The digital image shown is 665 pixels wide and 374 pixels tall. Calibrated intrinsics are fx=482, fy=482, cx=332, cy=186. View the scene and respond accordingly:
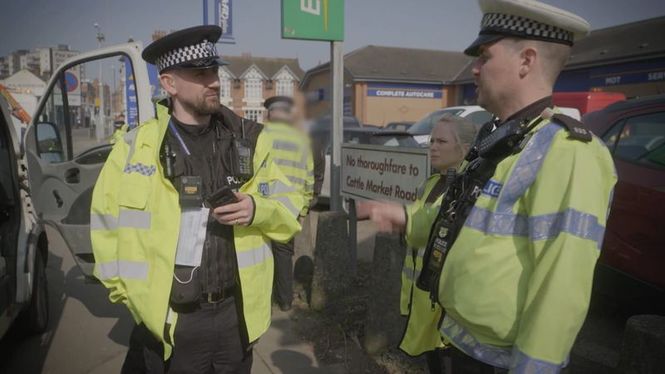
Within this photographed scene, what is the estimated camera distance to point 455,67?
39.9 metres

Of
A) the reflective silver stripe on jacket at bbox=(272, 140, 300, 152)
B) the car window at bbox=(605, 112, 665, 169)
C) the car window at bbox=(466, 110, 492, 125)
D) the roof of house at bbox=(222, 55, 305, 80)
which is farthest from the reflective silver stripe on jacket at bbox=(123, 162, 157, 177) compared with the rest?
the roof of house at bbox=(222, 55, 305, 80)

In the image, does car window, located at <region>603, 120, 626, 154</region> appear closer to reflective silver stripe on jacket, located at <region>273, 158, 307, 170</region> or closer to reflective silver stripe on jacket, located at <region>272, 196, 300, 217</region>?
reflective silver stripe on jacket, located at <region>273, 158, 307, 170</region>

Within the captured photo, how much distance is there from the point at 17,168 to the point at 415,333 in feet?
11.7

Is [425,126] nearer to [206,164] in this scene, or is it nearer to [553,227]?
[206,164]

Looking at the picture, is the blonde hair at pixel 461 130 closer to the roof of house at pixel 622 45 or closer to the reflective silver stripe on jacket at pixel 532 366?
the reflective silver stripe on jacket at pixel 532 366

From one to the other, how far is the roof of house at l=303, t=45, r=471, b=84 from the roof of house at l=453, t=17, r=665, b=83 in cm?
1138

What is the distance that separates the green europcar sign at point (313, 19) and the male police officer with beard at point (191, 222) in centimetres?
210

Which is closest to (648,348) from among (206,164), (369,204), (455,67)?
(369,204)

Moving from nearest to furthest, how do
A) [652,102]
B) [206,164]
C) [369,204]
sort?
[369,204], [206,164], [652,102]

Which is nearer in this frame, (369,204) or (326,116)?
(369,204)

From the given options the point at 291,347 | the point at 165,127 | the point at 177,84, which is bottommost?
the point at 291,347

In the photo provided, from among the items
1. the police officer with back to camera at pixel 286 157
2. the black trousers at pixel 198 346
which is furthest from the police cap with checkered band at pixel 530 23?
the police officer with back to camera at pixel 286 157

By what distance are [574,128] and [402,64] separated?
39579mm

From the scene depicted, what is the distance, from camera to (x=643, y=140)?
3.57 m
